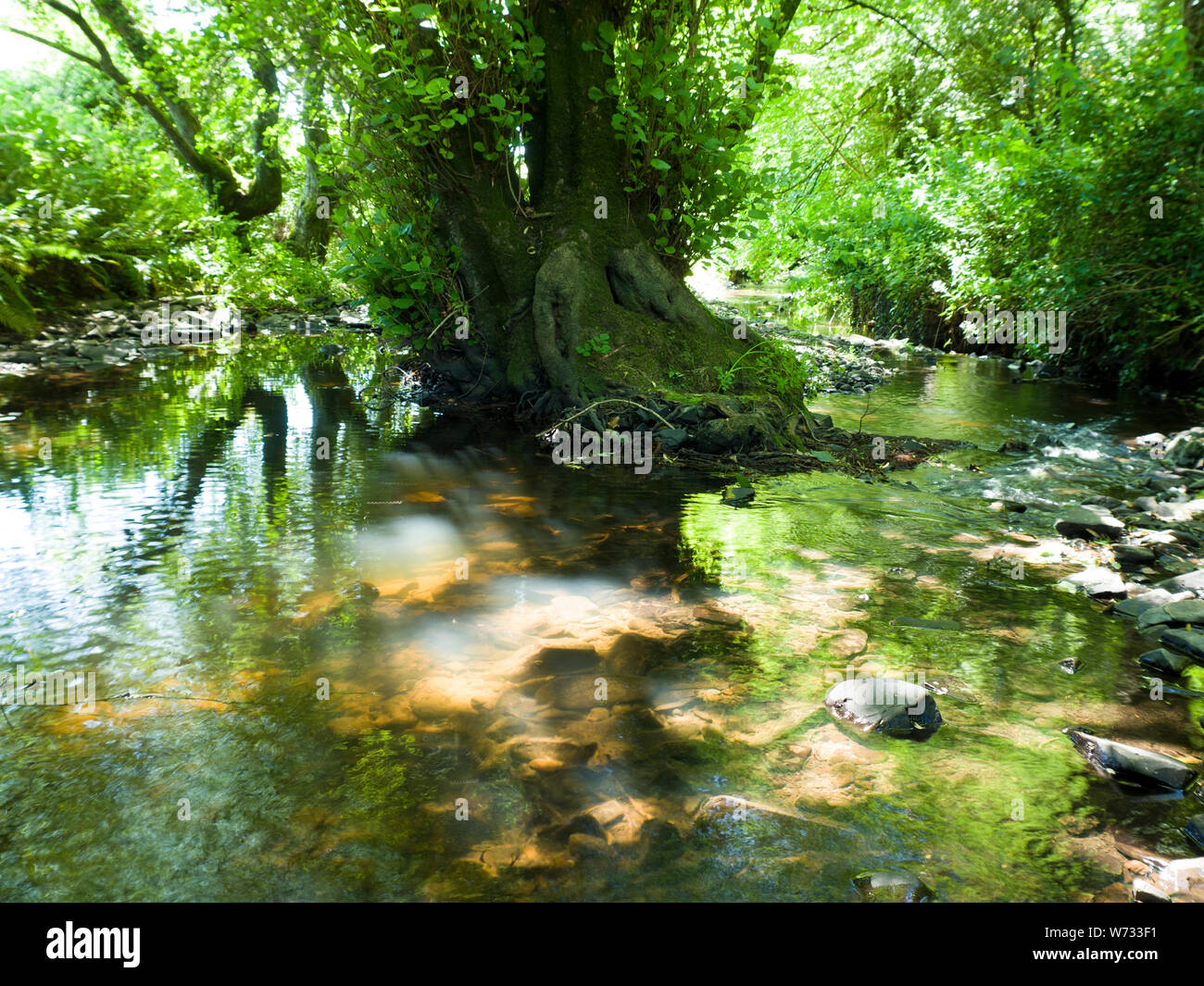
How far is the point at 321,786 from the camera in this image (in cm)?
240

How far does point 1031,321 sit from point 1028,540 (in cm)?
817

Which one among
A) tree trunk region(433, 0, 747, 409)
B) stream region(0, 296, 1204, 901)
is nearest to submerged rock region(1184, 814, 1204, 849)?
stream region(0, 296, 1204, 901)

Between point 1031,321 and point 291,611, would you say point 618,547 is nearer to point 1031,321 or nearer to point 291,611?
point 291,611

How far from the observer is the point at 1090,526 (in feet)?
16.2

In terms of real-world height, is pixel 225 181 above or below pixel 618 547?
above

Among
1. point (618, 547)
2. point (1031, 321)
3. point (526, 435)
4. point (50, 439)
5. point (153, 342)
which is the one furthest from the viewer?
point (153, 342)

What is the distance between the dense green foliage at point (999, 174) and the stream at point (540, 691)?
5.32m

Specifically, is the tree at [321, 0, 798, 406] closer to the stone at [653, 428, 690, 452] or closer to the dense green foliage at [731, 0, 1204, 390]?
the stone at [653, 428, 690, 452]

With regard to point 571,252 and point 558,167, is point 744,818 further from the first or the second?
point 558,167

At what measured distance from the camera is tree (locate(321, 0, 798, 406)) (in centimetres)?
712

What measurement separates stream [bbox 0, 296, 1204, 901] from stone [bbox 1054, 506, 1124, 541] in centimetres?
11

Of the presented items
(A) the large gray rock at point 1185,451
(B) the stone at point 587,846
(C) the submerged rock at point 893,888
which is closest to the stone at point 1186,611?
(C) the submerged rock at point 893,888
